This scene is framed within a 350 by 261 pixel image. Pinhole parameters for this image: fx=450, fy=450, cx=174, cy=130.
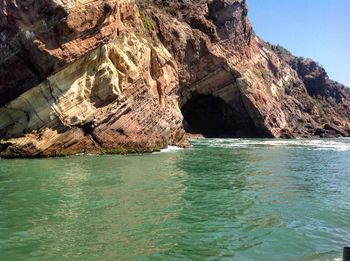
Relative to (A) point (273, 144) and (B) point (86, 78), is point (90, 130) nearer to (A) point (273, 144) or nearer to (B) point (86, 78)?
(B) point (86, 78)

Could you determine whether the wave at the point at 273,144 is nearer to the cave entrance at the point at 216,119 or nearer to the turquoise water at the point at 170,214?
the cave entrance at the point at 216,119

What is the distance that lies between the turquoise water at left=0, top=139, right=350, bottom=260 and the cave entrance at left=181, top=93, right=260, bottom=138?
45651mm

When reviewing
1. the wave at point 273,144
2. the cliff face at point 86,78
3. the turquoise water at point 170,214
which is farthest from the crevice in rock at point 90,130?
the wave at point 273,144

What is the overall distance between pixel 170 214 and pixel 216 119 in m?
60.0

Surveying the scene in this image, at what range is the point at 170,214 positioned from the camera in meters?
13.8

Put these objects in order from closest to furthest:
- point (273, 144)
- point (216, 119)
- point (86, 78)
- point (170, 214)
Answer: point (170, 214), point (86, 78), point (273, 144), point (216, 119)

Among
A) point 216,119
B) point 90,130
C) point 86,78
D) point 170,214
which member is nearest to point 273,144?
point 216,119

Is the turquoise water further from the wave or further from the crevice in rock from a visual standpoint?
the wave

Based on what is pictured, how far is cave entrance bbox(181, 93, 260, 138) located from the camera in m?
69.8

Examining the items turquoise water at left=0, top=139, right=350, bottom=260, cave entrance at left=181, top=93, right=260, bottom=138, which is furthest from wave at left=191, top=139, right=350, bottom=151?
turquoise water at left=0, top=139, right=350, bottom=260

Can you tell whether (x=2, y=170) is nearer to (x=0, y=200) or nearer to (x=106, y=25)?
(x=0, y=200)

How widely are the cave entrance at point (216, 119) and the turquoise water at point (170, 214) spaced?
45.7 meters

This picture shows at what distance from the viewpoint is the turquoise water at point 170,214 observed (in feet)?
34.5

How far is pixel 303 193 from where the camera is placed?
18188 millimetres
